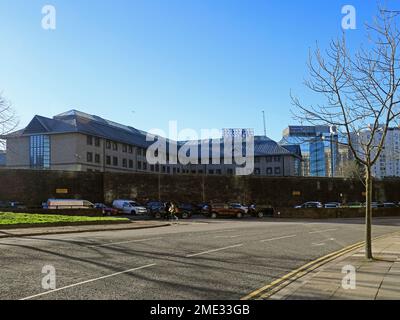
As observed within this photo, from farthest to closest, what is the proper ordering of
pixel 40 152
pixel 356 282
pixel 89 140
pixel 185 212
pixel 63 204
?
pixel 89 140 < pixel 40 152 < pixel 185 212 < pixel 63 204 < pixel 356 282

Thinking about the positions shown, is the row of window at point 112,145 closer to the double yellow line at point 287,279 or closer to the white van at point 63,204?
the white van at point 63,204

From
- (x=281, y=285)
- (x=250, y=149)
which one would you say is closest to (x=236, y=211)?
(x=281, y=285)

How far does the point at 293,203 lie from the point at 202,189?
1396 cm

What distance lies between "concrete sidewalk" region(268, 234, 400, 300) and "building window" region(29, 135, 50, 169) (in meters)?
87.8

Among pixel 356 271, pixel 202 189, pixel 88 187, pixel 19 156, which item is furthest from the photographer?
pixel 19 156

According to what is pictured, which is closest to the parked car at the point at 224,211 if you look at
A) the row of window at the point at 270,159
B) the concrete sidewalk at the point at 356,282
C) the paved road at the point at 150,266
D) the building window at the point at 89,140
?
the paved road at the point at 150,266

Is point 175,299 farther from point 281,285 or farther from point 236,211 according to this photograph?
point 236,211

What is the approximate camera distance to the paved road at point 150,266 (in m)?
9.61

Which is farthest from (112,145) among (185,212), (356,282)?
(356,282)

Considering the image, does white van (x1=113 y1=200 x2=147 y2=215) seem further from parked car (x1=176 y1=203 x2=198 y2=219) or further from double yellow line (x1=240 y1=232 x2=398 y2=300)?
double yellow line (x1=240 y1=232 x2=398 y2=300)

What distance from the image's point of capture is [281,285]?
35.1 feet

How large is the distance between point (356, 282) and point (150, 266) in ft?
16.6

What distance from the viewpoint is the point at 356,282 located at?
1070 centimetres

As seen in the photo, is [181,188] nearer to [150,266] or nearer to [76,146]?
[76,146]
